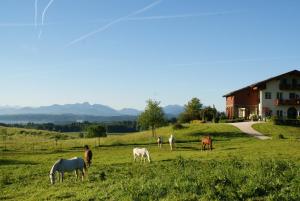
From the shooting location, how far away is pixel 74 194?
856 inches

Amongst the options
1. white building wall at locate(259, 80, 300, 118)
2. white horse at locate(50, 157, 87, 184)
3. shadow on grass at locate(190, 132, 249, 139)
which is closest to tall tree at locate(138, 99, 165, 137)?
shadow on grass at locate(190, 132, 249, 139)

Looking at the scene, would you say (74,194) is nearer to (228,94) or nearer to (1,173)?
(1,173)

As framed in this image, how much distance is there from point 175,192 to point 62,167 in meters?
11.6

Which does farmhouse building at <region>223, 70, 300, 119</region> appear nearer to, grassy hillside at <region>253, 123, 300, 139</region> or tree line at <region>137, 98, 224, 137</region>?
tree line at <region>137, 98, 224, 137</region>

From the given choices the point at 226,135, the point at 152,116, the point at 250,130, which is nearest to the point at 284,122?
the point at 250,130

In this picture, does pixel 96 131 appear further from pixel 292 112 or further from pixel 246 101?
pixel 292 112

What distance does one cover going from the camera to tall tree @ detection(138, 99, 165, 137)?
235 ft

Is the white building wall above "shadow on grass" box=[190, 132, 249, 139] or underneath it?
above

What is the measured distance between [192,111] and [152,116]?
28190mm

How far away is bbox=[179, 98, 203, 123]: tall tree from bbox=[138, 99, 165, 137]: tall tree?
24.8 meters

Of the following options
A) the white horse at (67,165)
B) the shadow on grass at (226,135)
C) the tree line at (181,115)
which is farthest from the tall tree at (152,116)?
the white horse at (67,165)

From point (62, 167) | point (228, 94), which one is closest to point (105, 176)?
point (62, 167)

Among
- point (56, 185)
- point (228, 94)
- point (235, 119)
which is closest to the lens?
point (56, 185)

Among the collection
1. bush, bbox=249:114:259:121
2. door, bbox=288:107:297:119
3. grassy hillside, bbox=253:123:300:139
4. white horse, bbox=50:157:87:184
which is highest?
door, bbox=288:107:297:119
